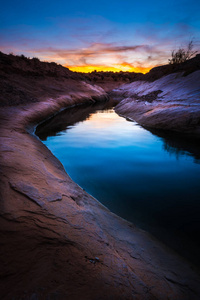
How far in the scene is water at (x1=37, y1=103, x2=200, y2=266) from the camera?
225 cm

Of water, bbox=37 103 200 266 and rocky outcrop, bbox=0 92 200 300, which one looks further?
water, bbox=37 103 200 266

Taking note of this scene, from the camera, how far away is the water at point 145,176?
2252mm

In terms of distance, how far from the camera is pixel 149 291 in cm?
111

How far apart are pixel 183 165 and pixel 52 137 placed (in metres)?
4.52

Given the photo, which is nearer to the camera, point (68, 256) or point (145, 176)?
point (68, 256)

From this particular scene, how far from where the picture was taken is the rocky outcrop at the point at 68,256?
925mm

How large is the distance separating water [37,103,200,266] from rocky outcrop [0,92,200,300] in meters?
0.43

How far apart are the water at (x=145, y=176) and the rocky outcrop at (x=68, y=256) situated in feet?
1.42

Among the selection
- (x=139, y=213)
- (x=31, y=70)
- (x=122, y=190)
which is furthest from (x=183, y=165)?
(x=31, y=70)

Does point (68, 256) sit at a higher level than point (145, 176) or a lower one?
higher

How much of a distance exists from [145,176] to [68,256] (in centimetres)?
272

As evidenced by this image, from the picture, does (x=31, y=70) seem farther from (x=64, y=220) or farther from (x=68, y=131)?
(x=64, y=220)

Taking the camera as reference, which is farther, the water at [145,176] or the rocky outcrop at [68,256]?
the water at [145,176]

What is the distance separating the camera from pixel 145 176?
11.7ft
